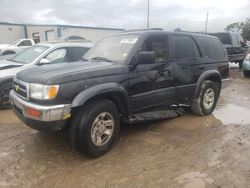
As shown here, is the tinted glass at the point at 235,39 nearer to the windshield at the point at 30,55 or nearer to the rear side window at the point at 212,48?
the rear side window at the point at 212,48

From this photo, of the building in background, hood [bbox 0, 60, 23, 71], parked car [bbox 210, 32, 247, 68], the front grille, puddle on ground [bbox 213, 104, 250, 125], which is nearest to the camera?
the front grille

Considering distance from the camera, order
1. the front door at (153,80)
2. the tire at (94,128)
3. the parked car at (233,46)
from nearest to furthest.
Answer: the tire at (94,128) → the front door at (153,80) → the parked car at (233,46)

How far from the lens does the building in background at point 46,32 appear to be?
27.4 m

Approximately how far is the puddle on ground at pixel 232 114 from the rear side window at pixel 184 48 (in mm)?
A: 1585

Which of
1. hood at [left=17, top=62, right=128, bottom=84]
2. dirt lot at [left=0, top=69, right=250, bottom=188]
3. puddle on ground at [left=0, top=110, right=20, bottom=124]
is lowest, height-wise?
puddle on ground at [left=0, top=110, right=20, bottom=124]

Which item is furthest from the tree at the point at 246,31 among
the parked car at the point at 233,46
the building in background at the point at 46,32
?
the parked car at the point at 233,46

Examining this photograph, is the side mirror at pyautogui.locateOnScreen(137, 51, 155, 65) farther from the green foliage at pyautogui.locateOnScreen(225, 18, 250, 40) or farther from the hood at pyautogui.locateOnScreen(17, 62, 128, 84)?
the green foliage at pyautogui.locateOnScreen(225, 18, 250, 40)

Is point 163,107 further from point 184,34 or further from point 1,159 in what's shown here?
point 1,159

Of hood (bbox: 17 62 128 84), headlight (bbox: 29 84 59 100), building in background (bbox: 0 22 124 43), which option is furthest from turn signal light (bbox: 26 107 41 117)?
building in background (bbox: 0 22 124 43)

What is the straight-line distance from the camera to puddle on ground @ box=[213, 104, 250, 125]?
5805mm

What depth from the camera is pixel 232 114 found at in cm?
638

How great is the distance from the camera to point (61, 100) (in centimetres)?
351

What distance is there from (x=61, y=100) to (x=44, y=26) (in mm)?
27495

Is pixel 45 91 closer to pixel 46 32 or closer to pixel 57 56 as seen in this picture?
pixel 57 56
